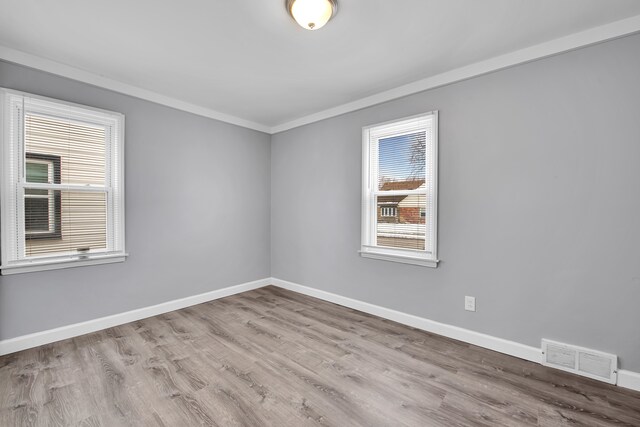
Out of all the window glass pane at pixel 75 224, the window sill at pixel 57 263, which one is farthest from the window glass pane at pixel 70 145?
the window sill at pixel 57 263

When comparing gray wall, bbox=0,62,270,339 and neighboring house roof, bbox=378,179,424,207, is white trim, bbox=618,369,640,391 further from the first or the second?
gray wall, bbox=0,62,270,339

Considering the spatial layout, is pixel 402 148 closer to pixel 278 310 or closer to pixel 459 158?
pixel 459 158

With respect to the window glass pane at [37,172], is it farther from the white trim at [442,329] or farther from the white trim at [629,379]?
the white trim at [629,379]

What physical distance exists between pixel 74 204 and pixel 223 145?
186cm

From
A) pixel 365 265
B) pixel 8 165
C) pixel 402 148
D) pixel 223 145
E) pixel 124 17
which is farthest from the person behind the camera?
pixel 223 145

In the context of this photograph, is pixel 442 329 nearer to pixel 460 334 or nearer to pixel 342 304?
pixel 460 334

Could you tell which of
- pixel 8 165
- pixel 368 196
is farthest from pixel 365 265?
pixel 8 165

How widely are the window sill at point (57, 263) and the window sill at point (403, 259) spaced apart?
2.76m

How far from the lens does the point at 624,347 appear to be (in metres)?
2.05

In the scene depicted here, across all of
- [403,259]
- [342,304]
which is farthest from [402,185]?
[342,304]

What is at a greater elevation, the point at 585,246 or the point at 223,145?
the point at 223,145

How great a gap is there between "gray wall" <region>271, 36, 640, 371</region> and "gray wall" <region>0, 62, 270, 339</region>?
2.09 metres

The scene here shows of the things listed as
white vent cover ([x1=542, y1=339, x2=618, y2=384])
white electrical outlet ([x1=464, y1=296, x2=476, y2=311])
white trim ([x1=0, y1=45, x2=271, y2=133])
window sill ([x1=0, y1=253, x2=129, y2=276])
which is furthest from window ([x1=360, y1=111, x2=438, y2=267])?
window sill ([x1=0, y1=253, x2=129, y2=276])

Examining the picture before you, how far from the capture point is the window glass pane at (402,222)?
3105 millimetres
